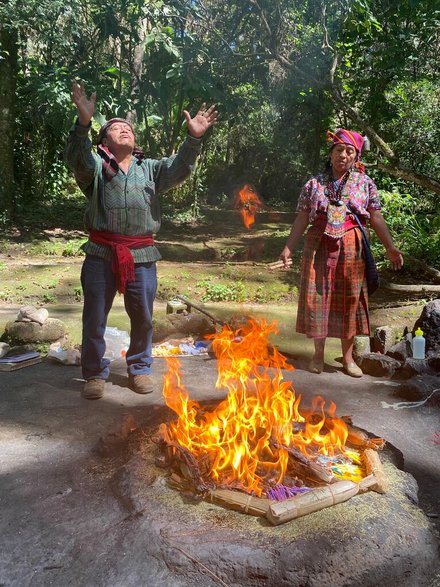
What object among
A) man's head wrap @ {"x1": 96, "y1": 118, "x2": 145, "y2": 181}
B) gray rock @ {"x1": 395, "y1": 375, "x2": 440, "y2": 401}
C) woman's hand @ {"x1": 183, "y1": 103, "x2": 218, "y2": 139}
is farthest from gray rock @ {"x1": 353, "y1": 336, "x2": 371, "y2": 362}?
man's head wrap @ {"x1": 96, "y1": 118, "x2": 145, "y2": 181}

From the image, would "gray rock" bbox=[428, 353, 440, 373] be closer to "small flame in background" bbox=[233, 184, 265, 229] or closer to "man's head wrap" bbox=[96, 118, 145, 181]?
"man's head wrap" bbox=[96, 118, 145, 181]

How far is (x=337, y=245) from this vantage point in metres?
4.64

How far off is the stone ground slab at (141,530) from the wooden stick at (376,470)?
0.20 ft

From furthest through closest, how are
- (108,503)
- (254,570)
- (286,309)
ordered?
(286,309)
(108,503)
(254,570)

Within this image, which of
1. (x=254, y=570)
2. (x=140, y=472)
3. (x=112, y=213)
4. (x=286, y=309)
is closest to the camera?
(x=254, y=570)

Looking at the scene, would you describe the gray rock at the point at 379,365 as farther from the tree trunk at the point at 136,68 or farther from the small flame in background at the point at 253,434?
the tree trunk at the point at 136,68

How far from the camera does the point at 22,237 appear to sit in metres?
12.5

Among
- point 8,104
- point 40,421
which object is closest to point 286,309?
point 40,421

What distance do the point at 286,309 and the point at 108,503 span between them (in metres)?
4.86

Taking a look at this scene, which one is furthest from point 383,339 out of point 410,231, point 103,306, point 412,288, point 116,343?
point 410,231

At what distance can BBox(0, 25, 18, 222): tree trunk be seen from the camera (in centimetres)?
1217

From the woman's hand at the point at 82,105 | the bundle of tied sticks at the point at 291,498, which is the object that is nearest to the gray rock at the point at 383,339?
the bundle of tied sticks at the point at 291,498

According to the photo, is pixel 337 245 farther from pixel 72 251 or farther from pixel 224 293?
pixel 72 251

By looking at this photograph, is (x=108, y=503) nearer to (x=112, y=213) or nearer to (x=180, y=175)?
(x=112, y=213)
